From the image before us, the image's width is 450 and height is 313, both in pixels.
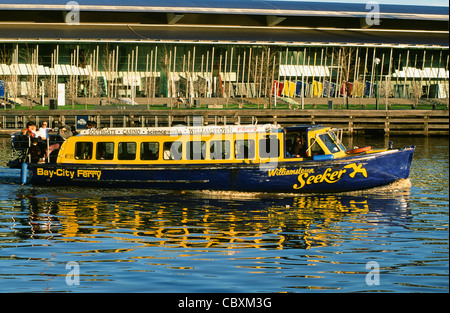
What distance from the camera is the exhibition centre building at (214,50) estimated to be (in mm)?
84250

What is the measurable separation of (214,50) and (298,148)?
62118 mm

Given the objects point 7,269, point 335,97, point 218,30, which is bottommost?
point 7,269

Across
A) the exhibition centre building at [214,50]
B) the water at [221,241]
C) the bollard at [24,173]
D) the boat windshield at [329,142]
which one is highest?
the exhibition centre building at [214,50]

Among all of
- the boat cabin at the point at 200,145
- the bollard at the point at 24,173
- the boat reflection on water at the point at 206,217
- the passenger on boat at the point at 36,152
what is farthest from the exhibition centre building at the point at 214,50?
the boat reflection on water at the point at 206,217

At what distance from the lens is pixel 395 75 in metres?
93.2

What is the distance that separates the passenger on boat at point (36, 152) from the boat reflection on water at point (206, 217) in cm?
166

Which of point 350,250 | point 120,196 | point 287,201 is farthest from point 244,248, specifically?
point 120,196

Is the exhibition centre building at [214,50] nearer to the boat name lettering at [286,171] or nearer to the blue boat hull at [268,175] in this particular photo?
the blue boat hull at [268,175]

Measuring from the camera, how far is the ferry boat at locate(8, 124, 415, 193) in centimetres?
2727

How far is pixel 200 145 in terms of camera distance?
28.0 metres

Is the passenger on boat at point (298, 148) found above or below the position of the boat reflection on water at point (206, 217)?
above

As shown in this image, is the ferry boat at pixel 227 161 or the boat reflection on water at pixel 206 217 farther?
the ferry boat at pixel 227 161
